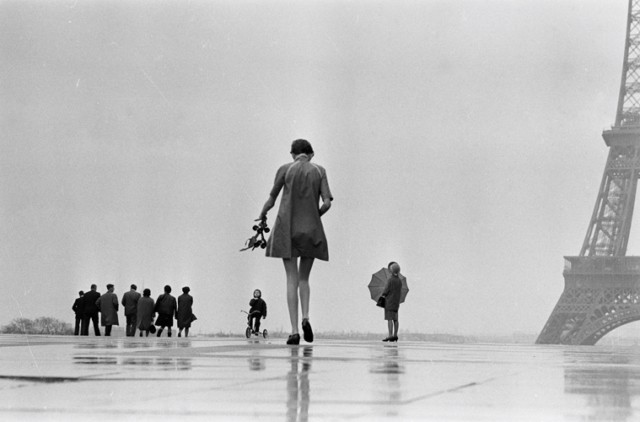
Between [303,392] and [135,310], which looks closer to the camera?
[303,392]

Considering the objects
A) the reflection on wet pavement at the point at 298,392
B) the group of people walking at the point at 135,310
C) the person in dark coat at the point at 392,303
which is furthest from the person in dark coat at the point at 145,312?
the reflection on wet pavement at the point at 298,392

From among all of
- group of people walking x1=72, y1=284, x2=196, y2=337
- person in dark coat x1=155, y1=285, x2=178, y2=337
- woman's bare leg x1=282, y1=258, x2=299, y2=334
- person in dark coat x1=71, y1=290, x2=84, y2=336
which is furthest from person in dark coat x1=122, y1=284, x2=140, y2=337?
woman's bare leg x1=282, y1=258, x2=299, y2=334

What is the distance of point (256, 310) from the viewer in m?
22.1

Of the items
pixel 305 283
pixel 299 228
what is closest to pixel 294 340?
pixel 305 283

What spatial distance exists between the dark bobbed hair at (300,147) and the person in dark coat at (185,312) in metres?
13.1

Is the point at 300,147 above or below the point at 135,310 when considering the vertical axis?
above

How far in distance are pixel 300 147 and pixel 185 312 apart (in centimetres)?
1328

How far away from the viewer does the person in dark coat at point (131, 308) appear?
25172 millimetres

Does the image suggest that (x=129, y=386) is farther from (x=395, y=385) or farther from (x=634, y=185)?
(x=634, y=185)

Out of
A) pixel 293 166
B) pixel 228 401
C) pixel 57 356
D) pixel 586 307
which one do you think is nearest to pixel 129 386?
pixel 228 401

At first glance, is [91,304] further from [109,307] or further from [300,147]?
[300,147]

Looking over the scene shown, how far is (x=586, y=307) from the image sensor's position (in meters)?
55.4

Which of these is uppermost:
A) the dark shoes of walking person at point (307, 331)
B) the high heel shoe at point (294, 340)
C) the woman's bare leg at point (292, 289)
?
the woman's bare leg at point (292, 289)

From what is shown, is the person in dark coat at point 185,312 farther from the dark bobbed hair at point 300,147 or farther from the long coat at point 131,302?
the dark bobbed hair at point 300,147
